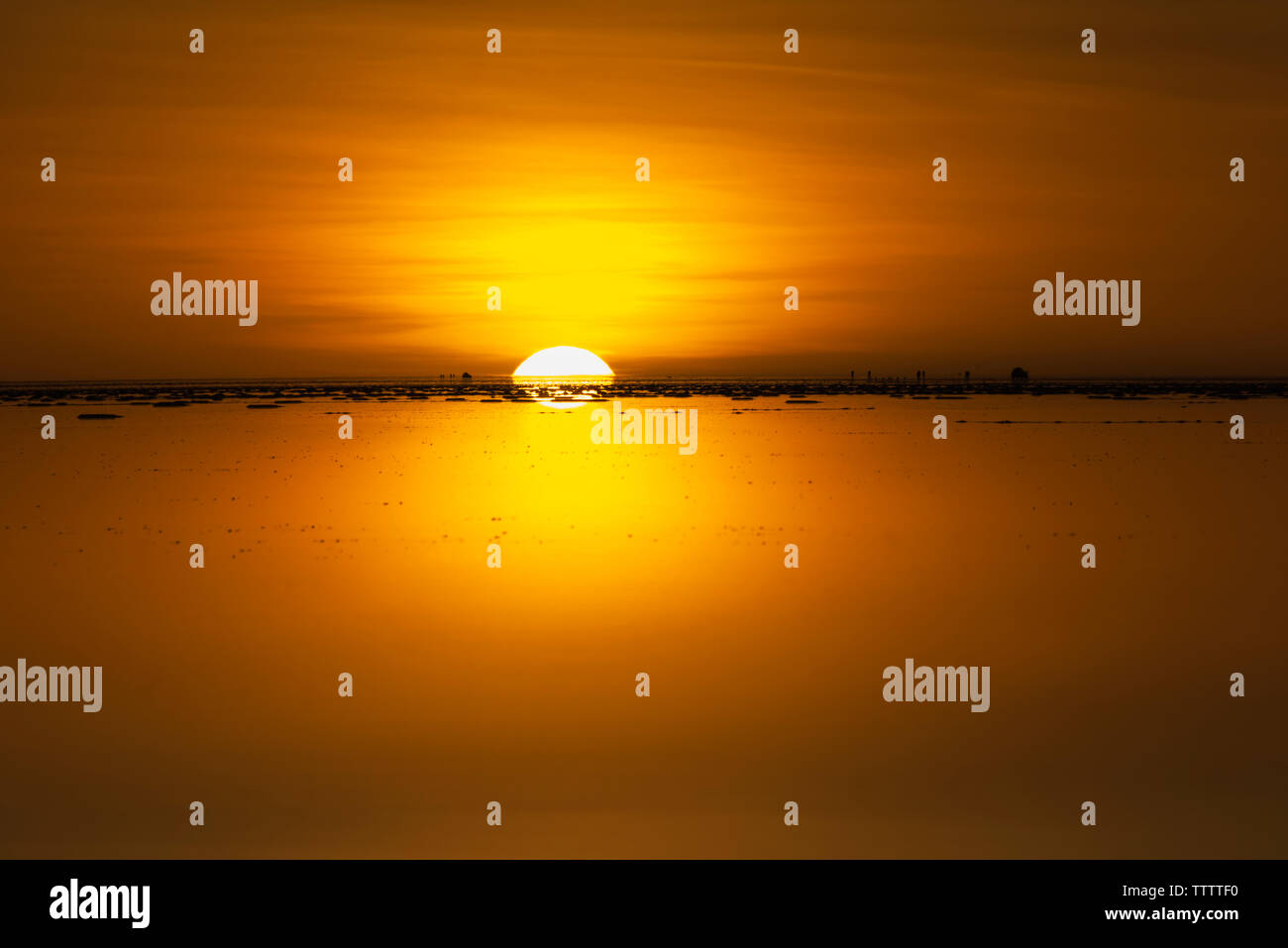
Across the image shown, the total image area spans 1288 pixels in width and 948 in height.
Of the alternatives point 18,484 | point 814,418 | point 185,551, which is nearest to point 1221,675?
point 185,551

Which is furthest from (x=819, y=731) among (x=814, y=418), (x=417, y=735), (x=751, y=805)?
(x=814, y=418)

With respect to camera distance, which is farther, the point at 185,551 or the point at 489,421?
the point at 489,421

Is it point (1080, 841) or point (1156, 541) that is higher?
point (1156, 541)

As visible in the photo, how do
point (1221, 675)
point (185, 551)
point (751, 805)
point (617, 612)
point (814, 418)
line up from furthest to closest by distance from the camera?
point (814, 418), point (185, 551), point (617, 612), point (1221, 675), point (751, 805)

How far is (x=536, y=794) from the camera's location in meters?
10.7

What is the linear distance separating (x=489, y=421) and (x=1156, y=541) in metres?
58.5

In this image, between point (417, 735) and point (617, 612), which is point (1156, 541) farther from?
point (417, 735)

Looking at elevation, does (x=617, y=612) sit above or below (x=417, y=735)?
above
